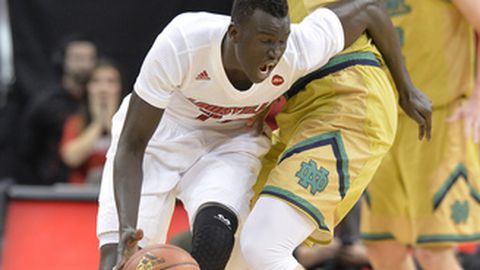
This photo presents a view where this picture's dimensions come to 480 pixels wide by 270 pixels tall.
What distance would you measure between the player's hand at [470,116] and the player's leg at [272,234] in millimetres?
1522

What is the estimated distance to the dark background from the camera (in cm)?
873

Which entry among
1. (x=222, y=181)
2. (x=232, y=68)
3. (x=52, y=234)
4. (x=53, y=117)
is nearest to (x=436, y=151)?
(x=222, y=181)

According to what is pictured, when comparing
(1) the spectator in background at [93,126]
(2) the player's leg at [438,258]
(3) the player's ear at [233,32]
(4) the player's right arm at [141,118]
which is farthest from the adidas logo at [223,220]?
(1) the spectator in background at [93,126]

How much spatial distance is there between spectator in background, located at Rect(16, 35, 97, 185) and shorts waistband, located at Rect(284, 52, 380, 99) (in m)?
3.57

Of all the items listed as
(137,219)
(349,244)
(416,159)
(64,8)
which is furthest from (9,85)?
(137,219)

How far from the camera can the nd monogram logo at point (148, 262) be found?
155 inches

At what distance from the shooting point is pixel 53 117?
7781mm

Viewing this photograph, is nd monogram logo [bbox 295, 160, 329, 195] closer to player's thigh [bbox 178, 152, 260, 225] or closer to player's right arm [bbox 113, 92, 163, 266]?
player's thigh [bbox 178, 152, 260, 225]

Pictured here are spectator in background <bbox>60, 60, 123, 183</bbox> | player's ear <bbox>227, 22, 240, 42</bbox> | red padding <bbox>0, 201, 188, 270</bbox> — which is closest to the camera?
player's ear <bbox>227, 22, 240, 42</bbox>

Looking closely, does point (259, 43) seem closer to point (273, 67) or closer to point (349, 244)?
point (273, 67)

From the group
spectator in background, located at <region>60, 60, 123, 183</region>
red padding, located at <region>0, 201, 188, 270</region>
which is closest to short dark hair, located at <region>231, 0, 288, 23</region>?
red padding, located at <region>0, 201, 188, 270</region>

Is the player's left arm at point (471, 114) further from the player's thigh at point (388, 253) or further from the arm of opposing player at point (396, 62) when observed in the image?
the arm of opposing player at point (396, 62)

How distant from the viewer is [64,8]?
8820mm

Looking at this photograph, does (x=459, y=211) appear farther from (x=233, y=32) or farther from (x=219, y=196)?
(x=233, y=32)
